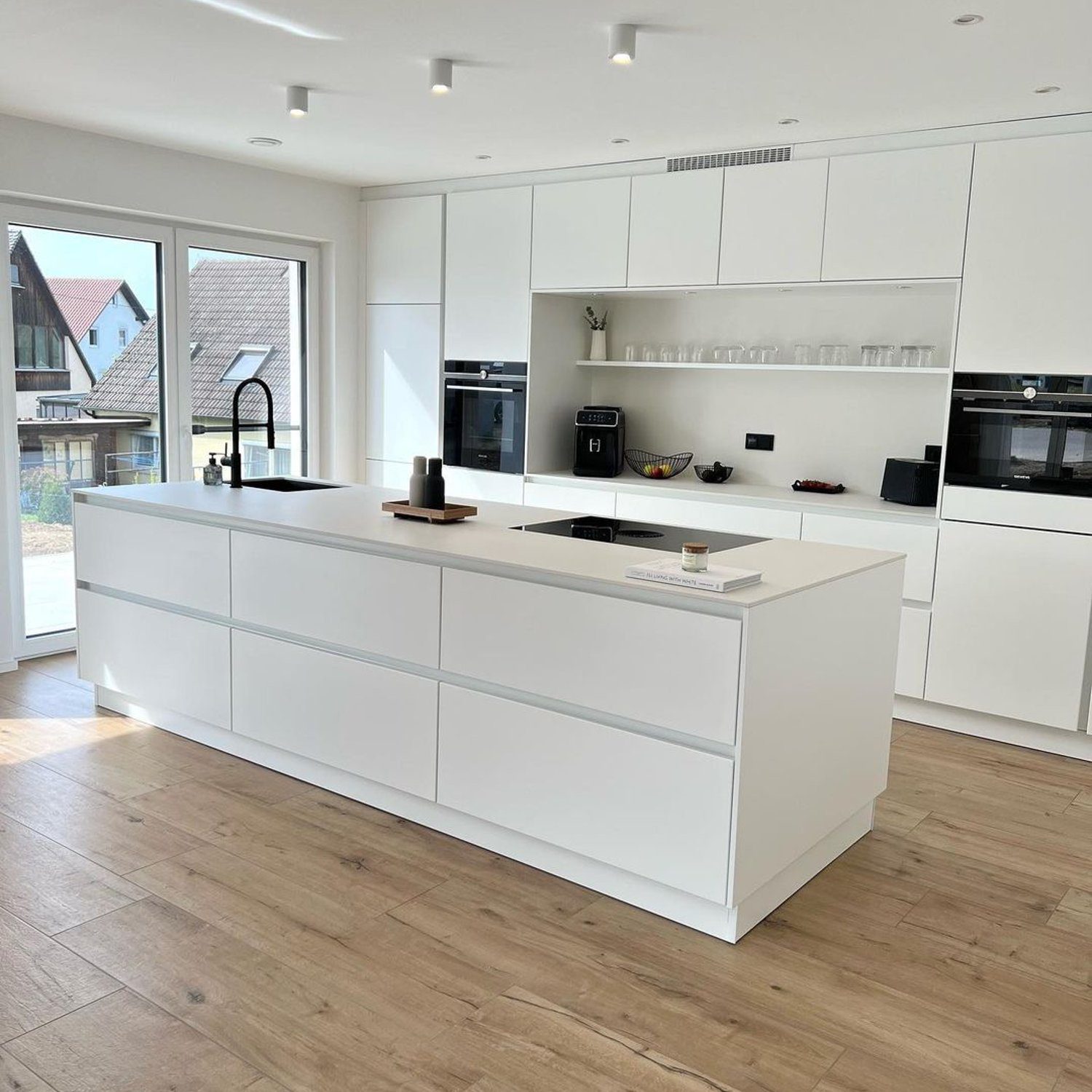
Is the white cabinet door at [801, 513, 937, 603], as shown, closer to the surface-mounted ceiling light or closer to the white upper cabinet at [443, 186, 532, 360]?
the white upper cabinet at [443, 186, 532, 360]

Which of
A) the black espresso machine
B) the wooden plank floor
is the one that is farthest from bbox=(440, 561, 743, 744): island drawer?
the black espresso machine

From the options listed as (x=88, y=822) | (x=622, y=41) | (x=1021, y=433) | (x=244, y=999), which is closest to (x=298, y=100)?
(x=622, y=41)

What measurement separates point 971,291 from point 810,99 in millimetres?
1015

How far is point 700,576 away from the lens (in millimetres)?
2684

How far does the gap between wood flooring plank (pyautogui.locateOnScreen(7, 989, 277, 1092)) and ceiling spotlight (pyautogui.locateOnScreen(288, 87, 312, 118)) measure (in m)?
3.23

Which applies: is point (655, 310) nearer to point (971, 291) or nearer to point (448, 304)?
point (448, 304)

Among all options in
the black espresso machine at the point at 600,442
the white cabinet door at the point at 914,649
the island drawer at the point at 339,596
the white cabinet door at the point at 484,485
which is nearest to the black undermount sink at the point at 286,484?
the island drawer at the point at 339,596

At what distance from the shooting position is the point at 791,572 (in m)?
2.93

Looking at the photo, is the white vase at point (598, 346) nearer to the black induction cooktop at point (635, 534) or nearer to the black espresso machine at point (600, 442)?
the black espresso machine at point (600, 442)

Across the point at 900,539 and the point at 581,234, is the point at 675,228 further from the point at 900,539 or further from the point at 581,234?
the point at 900,539

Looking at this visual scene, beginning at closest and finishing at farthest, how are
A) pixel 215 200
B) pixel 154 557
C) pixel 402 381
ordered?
1. pixel 154 557
2. pixel 215 200
3. pixel 402 381

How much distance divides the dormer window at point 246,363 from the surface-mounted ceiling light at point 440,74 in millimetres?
2586

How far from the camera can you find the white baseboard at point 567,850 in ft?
9.20

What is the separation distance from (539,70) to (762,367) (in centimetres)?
185
